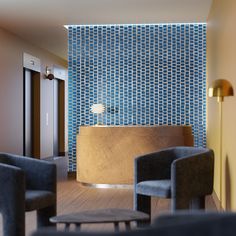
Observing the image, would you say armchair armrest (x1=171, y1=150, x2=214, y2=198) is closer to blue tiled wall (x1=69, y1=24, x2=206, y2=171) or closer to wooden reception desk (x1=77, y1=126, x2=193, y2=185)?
wooden reception desk (x1=77, y1=126, x2=193, y2=185)

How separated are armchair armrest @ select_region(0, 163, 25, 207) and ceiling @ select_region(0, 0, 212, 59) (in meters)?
4.66

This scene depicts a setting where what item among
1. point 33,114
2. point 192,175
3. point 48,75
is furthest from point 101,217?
point 48,75

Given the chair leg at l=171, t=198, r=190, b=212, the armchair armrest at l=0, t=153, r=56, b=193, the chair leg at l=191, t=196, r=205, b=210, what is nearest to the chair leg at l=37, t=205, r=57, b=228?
the armchair armrest at l=0, t=153, r=56, b=193

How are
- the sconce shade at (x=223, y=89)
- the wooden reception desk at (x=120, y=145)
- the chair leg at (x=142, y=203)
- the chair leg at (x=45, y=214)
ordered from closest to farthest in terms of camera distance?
the chair leg at (x=45, y=214), the sconce shade at (x=223, y=89), the chair leg at (x=142, y=203), the wooden reception desk at (x=120, y=145)

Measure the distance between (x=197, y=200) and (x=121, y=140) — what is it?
330cm

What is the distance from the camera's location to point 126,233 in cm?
174

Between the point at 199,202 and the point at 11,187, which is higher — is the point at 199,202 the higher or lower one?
the lower one

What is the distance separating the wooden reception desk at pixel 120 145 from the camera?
9344 millimetres

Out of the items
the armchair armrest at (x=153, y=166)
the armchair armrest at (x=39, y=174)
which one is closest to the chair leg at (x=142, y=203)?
the armchair armrest at (x=153, y=166)

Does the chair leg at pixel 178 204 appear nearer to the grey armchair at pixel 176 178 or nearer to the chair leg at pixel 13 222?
the grey armchair at pixel 176 178

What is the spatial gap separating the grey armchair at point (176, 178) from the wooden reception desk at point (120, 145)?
8.71 ft

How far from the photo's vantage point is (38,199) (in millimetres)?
5023

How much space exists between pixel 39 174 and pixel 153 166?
148 centimetres

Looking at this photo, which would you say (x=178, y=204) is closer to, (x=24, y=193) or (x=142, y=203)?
(x=142, y=203)
